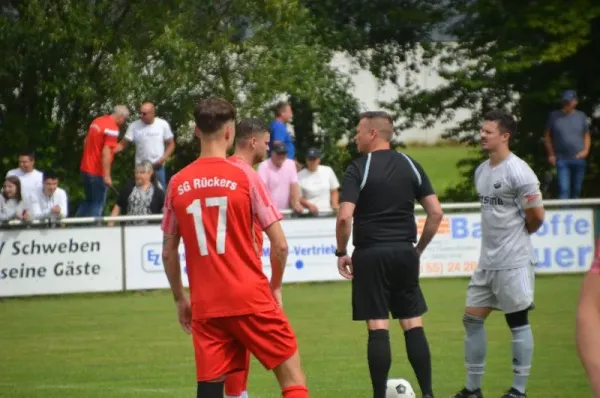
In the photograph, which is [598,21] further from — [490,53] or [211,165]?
[211,165]

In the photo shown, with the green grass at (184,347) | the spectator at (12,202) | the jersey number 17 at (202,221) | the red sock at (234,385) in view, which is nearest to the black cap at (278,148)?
the green grass at (184,347)

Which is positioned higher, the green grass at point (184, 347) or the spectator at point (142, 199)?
the spectator at point (142, 199)

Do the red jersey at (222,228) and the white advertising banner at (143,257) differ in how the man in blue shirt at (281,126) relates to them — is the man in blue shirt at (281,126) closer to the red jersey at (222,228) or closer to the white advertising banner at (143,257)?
the white advertising banner at (143,257)

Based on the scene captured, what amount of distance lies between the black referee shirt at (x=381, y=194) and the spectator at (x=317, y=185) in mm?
11251

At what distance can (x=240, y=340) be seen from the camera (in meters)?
6.80

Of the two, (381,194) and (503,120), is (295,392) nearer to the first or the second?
(381,194)

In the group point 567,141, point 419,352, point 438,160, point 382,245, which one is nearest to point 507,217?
point 382,245

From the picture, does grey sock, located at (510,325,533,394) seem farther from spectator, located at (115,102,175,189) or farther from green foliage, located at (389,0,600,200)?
green foliage, located at (389,0,600,200)

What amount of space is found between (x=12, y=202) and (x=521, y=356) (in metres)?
Result: 11.6

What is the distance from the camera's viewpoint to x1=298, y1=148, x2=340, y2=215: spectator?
20625mm

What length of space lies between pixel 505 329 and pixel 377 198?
6.09 meters

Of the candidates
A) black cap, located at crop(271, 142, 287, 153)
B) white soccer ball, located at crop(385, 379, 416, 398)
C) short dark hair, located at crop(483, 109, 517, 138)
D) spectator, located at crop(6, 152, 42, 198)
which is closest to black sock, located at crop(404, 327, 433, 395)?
white soccer ball, located at crop(385, 379, 416, 398)

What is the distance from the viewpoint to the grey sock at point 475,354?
9.70 metres

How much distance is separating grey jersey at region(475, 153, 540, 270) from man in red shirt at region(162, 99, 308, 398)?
10.8ft
